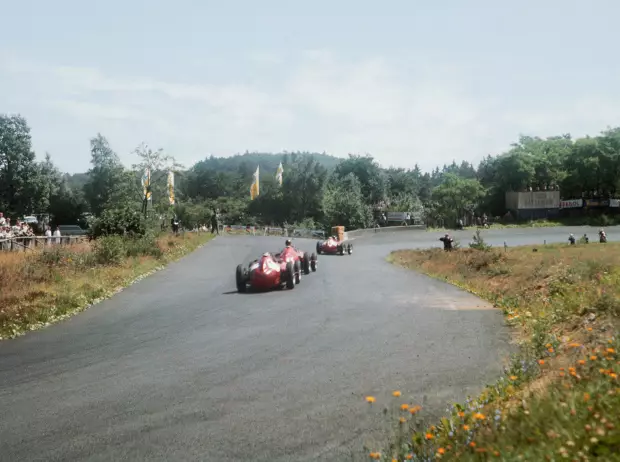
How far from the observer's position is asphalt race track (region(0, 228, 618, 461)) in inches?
259

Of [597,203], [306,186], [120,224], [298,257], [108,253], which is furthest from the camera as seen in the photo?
[306,186]

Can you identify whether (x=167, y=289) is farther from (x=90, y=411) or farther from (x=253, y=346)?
(x=90, y=411)

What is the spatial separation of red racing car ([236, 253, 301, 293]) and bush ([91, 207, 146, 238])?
16.5m

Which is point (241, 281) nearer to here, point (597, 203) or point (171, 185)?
point (171, 185)

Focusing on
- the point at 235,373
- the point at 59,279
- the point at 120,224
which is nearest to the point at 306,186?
the point at 120,224

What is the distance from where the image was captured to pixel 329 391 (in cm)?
826

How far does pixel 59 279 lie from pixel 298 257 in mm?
8978

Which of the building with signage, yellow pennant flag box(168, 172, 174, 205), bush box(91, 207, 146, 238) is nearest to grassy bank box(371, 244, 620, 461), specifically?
bush box(91, 207, 146, 238)

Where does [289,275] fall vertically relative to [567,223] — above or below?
below

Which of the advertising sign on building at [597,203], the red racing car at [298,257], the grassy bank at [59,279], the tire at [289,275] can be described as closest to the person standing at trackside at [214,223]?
the grassy bank at [59,279]

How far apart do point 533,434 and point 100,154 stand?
312ft

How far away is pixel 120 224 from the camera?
113 ft

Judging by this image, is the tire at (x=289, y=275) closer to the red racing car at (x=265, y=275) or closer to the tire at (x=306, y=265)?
the red racing car at (x=265, y=275)

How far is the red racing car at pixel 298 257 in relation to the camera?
22.6 m
